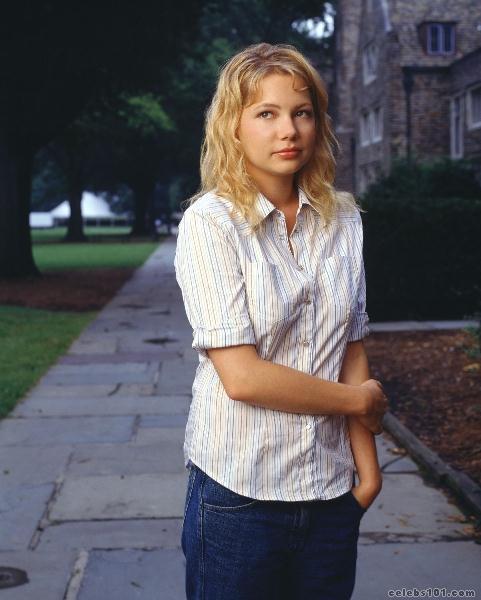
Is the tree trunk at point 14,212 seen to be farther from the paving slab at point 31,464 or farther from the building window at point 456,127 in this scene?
the paving slab at point 31,464

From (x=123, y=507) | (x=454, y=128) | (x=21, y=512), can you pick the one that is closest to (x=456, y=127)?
(x=454, y=128)

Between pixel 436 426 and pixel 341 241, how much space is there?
4.80m

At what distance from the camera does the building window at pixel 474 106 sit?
29.7 meters

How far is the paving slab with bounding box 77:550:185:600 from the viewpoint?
3.83m

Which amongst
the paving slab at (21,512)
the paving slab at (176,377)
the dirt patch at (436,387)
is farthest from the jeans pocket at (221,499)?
the paving slab at (176,377)

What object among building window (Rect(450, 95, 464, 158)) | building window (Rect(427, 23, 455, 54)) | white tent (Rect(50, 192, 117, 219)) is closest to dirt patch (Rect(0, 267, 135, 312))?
building window (Rect(450, 95, 464, 158))

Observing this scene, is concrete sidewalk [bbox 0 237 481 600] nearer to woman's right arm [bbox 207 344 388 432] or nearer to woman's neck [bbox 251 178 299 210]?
woman's right arm [bbox 207 344 388 432]

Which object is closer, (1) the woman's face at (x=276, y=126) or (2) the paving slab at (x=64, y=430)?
(1) the woman's face at (x=276, y=126)

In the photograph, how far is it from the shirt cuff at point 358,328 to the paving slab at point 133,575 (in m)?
1.93

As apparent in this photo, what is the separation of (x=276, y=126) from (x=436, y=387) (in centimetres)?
625

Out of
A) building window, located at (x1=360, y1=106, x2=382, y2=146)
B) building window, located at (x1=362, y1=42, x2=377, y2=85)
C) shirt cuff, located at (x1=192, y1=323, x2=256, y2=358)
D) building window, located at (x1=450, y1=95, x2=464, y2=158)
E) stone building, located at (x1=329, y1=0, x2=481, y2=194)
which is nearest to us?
shirt cuff, located at (x1=192, y1=323, x2=256, y2=358)

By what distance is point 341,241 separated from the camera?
2229 millimetres

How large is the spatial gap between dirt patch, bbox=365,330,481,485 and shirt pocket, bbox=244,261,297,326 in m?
3.59

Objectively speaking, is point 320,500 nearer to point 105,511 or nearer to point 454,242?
point 105,511
